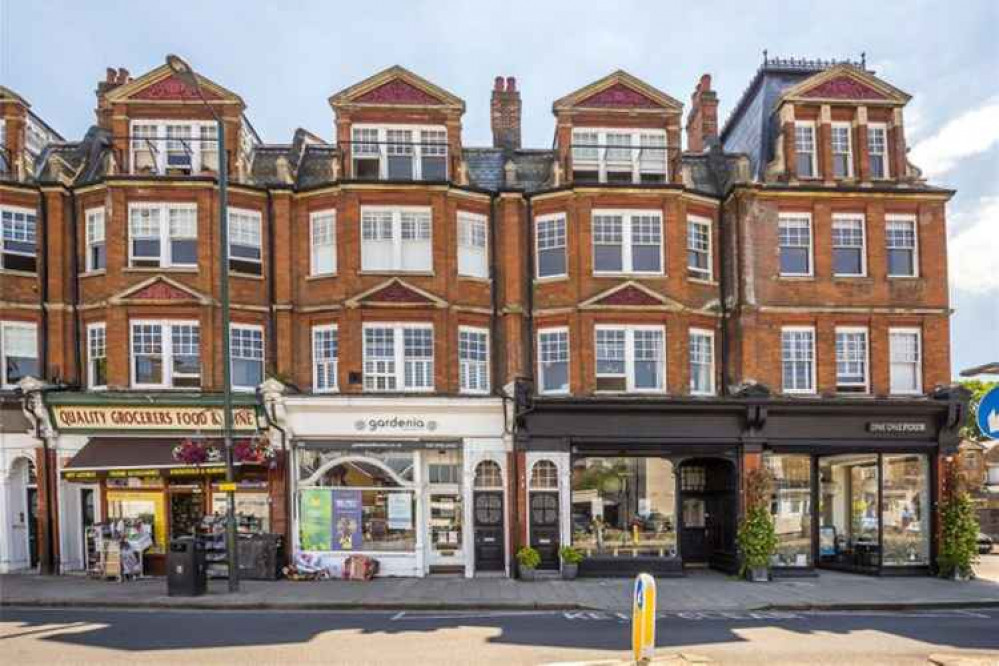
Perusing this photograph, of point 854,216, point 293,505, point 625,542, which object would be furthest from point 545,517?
point 854,216

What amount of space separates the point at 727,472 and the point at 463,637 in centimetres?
1078

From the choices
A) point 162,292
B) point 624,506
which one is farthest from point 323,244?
point 624,506

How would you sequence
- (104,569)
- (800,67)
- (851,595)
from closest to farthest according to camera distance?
1. (851,595)
2. (104,569)
3. (800,67)

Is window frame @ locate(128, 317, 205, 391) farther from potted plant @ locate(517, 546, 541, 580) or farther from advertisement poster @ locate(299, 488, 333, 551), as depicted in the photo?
potted plant @ locate(517, 546, 541, 580)

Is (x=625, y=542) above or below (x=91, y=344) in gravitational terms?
below

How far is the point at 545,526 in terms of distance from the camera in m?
20.8

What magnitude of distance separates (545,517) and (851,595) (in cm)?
734

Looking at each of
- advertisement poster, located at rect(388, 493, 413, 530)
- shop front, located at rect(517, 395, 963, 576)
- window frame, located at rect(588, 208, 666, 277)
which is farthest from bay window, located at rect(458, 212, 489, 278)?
advertisement poster, located at rect(388, 493, 413, 530)

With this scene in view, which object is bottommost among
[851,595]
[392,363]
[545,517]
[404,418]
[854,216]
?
[851,595]

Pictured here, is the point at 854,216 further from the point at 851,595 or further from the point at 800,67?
the point at 851,595

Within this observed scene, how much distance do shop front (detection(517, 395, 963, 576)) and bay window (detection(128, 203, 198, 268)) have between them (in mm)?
Result: 9914

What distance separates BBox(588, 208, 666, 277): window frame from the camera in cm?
2158

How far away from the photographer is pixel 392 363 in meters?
21.3

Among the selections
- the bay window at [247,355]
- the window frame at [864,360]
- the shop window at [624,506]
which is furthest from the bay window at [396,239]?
the window frame at [864,360]
